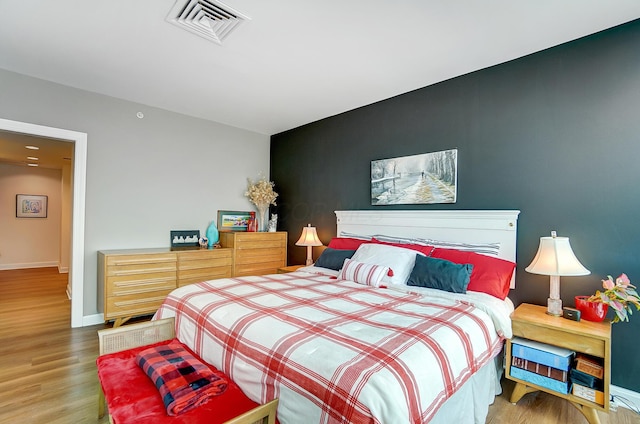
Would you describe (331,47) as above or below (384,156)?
above

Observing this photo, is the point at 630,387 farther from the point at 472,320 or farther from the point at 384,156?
the point at 384,156

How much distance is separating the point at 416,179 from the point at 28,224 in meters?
8.41

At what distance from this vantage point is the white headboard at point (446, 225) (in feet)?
8.48

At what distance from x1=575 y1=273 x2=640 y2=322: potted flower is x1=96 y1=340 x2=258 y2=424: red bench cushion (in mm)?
2161

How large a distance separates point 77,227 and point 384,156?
3.53 m

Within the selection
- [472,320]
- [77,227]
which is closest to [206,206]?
[77,227]

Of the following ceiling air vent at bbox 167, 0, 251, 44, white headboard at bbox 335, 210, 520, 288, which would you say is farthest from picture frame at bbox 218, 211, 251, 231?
ceiling air vent at bbox 167, 0, 251, 44

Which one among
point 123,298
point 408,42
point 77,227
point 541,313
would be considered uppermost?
point 408,42

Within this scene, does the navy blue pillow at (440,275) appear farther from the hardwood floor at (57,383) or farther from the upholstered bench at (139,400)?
the upholstered bench at (139,400)

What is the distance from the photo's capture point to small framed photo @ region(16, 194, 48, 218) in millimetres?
6715

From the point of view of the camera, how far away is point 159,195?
3.94 metres

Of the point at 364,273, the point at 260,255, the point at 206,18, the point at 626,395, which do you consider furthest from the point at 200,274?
the point at 626,395

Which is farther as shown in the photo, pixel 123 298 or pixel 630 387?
pixel 123 298

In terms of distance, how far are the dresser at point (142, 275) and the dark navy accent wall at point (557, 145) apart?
2462 millimetres
